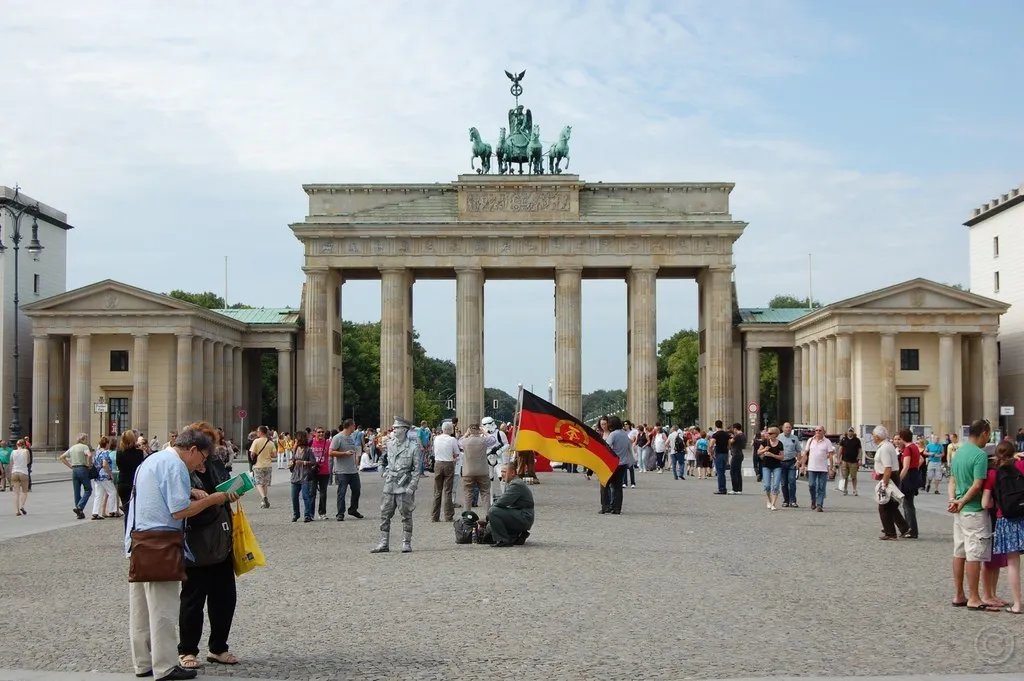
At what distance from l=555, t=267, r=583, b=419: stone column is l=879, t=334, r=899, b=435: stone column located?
18.1 meters

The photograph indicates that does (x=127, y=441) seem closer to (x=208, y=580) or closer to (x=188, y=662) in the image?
(x=208, y=580)

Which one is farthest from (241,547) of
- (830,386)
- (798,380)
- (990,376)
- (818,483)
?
(798,380)

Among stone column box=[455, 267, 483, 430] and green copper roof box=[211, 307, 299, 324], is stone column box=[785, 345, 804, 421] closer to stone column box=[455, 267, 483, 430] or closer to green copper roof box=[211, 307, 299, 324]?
stone column box=[455, 267, 483, 430]

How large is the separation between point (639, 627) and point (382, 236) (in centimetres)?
6724

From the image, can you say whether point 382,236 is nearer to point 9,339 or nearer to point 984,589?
point 9,339

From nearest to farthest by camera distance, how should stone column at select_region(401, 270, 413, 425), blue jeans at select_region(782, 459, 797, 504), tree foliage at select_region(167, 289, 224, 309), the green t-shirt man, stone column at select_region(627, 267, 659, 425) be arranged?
the green t-shirt man
blue jeans at select_region(782, 459, 797, 504)
stone column at select_region(627, 267, 659, 425)
stone column at select_region(401, 270, 413, 425)
tree foliage at select_region(167, 289, 224, 309)

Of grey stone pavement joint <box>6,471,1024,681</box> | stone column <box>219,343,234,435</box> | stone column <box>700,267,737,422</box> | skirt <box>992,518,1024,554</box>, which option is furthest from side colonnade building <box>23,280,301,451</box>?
skirt <box>992,518,1024,554</box>

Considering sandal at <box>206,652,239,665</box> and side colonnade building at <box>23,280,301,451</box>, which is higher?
side colonnade building at <box>23,280,301,451</box>

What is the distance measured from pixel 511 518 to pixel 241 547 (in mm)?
9997

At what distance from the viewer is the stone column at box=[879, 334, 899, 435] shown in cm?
7150

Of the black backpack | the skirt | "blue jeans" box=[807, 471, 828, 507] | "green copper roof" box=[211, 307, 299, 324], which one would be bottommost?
"blue jeans" box=[807, 471, 828, 507]

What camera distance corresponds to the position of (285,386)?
83438mm

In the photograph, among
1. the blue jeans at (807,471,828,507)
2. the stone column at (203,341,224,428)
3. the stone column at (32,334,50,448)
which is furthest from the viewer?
the stone column at (203,341,224,428)

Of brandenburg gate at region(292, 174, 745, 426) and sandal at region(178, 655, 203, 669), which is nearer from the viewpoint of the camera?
sandal at region(178, 655, 203, 669)
